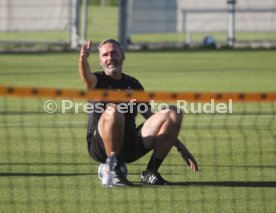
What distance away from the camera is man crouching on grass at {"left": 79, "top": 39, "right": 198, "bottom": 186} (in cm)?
985

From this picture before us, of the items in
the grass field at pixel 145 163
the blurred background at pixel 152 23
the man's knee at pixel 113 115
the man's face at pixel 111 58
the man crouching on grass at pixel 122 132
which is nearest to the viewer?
the grass field at pixel 145 163

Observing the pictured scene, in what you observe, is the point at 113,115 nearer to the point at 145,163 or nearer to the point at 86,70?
the point at 86,70

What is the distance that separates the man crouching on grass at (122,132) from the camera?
32.3 ft

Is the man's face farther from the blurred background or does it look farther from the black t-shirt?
the blurred background

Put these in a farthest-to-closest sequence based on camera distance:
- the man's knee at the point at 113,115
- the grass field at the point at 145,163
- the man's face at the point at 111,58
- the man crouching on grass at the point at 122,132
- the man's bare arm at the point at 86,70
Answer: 1. the man's face at the point at 111,58
2. the man crouching on grass at the point at 122,132
3. the man's knee at the point at 113,115
4. the man's bare arm at the point at 86,70
5. the grass field at the point at 145,163

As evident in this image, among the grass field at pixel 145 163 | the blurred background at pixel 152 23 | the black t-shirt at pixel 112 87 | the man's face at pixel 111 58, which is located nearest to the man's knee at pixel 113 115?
the black t-shirt at pixel 112 87

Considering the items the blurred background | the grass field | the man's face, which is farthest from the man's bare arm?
the blurred background

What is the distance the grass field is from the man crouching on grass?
0.82ft

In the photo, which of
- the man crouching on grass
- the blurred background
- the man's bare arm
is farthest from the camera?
the blurred background

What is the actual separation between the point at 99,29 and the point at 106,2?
11467 millimetres

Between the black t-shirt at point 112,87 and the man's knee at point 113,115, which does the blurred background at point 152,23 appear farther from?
the man's knee at point 113,115

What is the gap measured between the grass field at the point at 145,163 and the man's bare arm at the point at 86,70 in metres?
0.98

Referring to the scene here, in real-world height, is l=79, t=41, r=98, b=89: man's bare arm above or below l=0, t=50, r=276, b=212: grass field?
above

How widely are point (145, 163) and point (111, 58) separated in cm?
194
